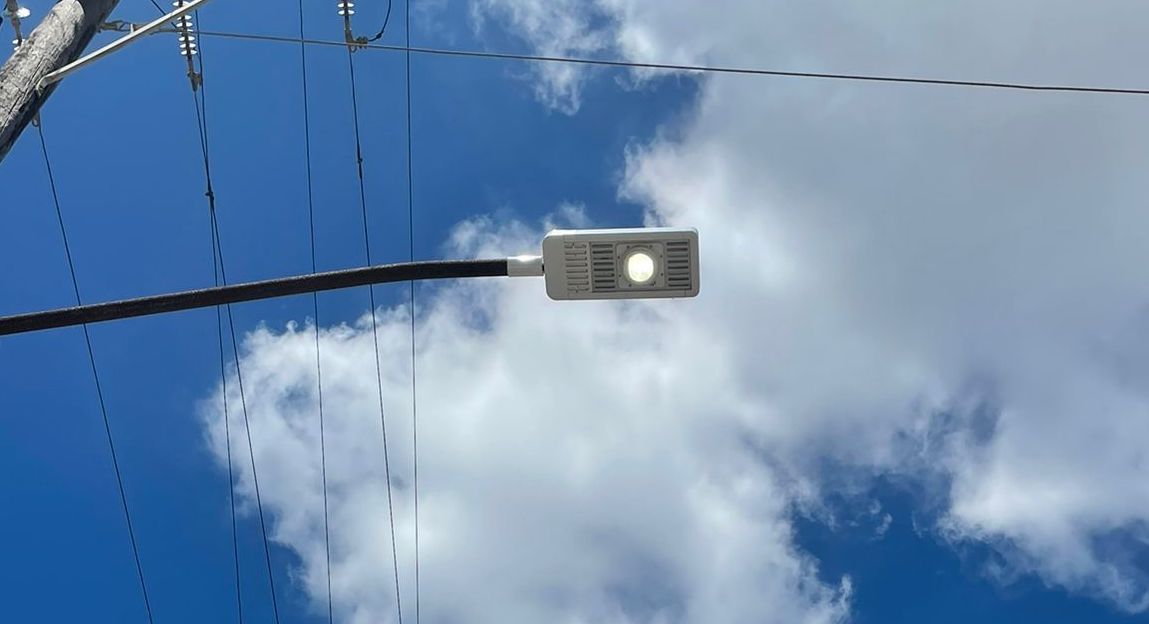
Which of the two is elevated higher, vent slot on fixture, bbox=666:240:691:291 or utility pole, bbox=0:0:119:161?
utility pole, bbox=0:0:119:161

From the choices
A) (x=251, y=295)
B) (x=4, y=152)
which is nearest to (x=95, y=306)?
(x=251, y=295)

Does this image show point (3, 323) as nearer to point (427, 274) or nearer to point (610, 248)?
point (427, 274)

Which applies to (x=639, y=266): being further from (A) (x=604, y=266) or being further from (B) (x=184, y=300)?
(B) (x=184, y=300)

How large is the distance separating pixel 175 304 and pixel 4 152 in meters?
1.58

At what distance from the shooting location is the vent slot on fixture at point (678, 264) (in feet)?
14.5

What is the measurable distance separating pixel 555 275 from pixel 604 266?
246 millimetres

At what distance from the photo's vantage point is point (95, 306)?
423 centimetres

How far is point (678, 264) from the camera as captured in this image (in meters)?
4.44

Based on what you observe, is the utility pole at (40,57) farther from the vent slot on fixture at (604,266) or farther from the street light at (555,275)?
the vent slot on fixture at (604,266)

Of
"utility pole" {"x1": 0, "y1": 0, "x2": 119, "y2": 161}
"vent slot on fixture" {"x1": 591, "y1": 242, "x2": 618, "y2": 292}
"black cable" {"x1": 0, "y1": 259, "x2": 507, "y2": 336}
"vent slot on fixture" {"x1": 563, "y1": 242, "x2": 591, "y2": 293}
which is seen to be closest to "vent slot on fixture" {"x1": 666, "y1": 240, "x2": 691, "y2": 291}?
"vent slot on fixture" {"x1": 591, "y1": 242, "x2": 618, "y2": 292}

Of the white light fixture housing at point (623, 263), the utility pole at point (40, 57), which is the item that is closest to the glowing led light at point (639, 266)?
the white light fixture housing at point (623, 263)

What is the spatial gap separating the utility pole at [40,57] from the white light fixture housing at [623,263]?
2947 millimetres

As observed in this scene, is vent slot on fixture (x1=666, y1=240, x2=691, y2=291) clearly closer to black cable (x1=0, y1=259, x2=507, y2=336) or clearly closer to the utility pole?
black cable (x1=0, y1=259, x2=507, y2=336)

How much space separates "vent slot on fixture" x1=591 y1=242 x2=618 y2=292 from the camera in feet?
14.7
